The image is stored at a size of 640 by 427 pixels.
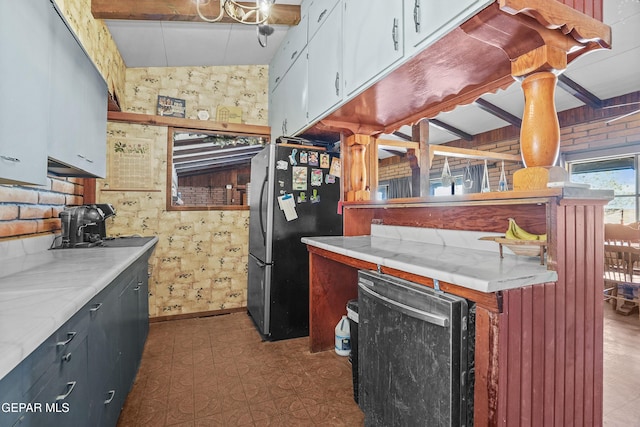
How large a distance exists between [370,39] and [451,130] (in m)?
3.73

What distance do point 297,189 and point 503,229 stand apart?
168 cm

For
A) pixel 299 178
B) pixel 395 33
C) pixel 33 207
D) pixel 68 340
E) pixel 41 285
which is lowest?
pixel 68 340

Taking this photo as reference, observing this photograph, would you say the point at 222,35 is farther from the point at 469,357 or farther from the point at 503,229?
the point at 469,357

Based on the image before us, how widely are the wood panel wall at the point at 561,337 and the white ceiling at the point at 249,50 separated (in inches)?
89.0

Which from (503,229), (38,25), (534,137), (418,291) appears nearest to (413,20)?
(534,137)

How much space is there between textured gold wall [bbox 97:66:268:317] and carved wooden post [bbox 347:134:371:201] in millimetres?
1568

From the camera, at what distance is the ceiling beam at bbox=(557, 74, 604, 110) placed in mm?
3363

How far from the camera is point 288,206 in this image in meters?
2.78

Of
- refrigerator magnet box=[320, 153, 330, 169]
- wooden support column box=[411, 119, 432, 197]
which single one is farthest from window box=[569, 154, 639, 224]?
refrigerator magnet box=[320, 153, 330, 169]

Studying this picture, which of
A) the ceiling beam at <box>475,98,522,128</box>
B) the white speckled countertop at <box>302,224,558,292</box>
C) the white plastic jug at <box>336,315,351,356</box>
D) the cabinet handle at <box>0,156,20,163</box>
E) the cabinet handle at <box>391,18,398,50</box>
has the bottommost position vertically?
the white plastic jug at <box>336,315,351,356</box>

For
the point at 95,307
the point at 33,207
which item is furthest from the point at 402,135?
the point at 95,307

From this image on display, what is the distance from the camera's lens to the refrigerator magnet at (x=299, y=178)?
9.18ft

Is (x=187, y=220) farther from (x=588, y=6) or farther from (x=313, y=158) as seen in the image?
(x=588, y=6)

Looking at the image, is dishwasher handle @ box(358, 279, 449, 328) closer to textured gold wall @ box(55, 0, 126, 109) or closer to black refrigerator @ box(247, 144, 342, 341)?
black refrigerator @ box(247, 144, 342, 341)
